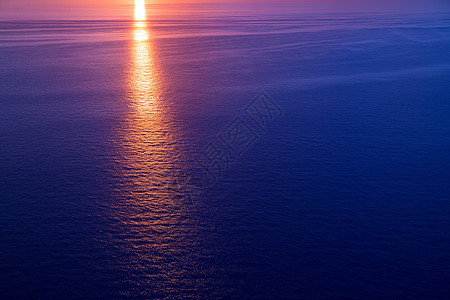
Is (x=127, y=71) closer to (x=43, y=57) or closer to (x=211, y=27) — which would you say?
(x=43, y=57)

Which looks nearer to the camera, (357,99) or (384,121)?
(384,121)

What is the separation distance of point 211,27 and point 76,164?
8174 cm

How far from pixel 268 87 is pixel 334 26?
62.8 m

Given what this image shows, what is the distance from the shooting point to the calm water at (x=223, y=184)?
70.7 ft

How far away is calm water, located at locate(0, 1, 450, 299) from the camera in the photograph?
848 inches

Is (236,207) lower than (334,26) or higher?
lower

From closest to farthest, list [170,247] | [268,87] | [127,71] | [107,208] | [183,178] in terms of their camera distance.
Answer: [170,247], [107,208], [183,178], [268,87], [127,71]

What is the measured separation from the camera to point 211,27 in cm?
11031

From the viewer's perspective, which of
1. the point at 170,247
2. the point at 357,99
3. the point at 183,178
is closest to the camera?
the point at 170,247

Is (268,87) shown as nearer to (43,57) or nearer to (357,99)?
(357,99)

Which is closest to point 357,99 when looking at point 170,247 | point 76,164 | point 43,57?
point 76,164

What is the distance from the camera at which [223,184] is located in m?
30.8

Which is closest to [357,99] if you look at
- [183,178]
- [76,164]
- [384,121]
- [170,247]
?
[384,121]

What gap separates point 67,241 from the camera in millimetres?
24109
